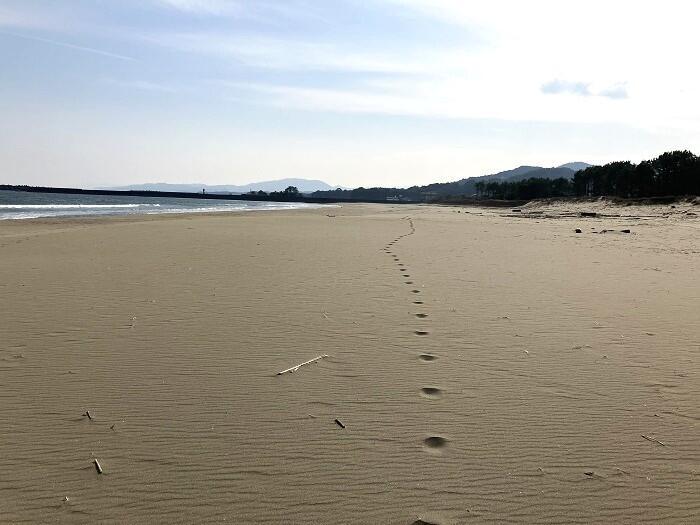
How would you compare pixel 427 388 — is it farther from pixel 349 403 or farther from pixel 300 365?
pixel 300 365

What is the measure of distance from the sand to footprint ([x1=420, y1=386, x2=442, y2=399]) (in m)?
0.02

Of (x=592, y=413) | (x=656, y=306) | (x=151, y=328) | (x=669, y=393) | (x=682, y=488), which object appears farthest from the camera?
(x=656, y=306)

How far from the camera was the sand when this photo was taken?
2641mm

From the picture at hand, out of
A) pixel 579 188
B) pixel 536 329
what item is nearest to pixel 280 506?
pixel 536 329

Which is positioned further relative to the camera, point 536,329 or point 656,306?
point 656,306

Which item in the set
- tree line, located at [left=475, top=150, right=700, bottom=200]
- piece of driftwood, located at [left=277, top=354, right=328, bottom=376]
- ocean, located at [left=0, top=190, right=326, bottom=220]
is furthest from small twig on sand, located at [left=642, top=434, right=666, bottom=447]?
tree line, located at [left=475, top=150, right=700, bottom=200]

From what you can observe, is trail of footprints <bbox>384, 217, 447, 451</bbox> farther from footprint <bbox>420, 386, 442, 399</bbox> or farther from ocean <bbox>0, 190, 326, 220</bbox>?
ocean <bbox>0, 190, 326, 220</bbox>

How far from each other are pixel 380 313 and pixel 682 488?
3944mm

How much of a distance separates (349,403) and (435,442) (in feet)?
2.53

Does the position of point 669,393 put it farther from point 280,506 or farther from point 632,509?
point 280,506

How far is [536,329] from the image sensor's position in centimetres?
579

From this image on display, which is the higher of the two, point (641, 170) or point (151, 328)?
point (641, 170)

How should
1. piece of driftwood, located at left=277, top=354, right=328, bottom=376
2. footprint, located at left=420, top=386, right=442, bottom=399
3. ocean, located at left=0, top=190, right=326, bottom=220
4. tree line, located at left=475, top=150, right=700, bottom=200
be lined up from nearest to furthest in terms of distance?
footprint, located at left=420, top=386, right=442, bottom=399 < piece of driftwood, located at left=277, top=354, right=328, bottom=376 < ocean, located at left=0, top=190, right=326, bottom=220 < tree line, located at left=475, top=150, right=700, bottom=200

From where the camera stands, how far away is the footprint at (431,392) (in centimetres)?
390
